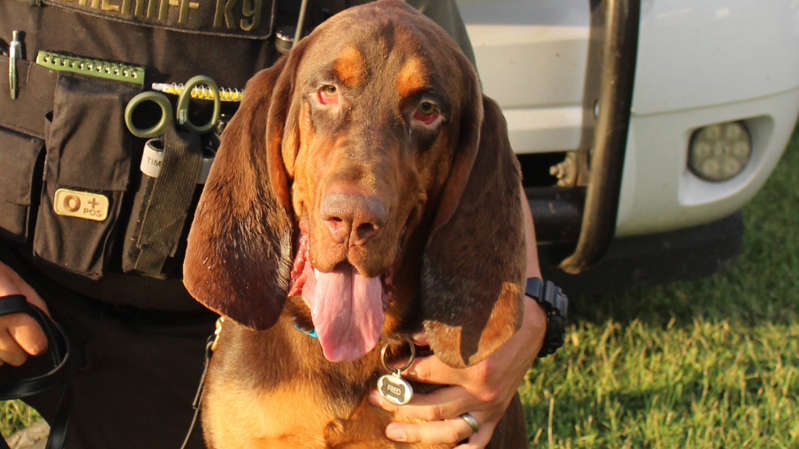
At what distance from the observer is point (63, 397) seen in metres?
3.39

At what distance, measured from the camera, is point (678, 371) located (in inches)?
186

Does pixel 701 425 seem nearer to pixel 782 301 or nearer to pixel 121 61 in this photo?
pixel 782 301

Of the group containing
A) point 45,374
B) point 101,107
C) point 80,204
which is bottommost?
point 45,374

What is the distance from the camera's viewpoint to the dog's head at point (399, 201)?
2617mm

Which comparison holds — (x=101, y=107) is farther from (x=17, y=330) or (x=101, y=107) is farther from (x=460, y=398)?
(x=460, y=398)

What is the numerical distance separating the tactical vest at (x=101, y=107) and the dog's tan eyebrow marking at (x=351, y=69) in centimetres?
73

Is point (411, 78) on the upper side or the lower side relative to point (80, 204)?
upper

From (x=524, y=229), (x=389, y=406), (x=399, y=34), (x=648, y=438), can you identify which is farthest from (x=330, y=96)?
(x=648, y=438)

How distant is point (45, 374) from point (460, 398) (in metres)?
1.25

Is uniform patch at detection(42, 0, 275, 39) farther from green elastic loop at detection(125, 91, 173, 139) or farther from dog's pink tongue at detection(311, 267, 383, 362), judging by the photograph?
dog's pink tongue at detection(311, 267, 383, 362)

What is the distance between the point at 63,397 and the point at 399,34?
5.42 ft

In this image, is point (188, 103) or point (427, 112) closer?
point (427, 112)

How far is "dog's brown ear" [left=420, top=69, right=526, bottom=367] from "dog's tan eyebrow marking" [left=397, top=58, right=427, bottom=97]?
0.22 metres

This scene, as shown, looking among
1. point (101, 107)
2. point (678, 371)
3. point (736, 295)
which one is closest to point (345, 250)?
point (101, 107)
